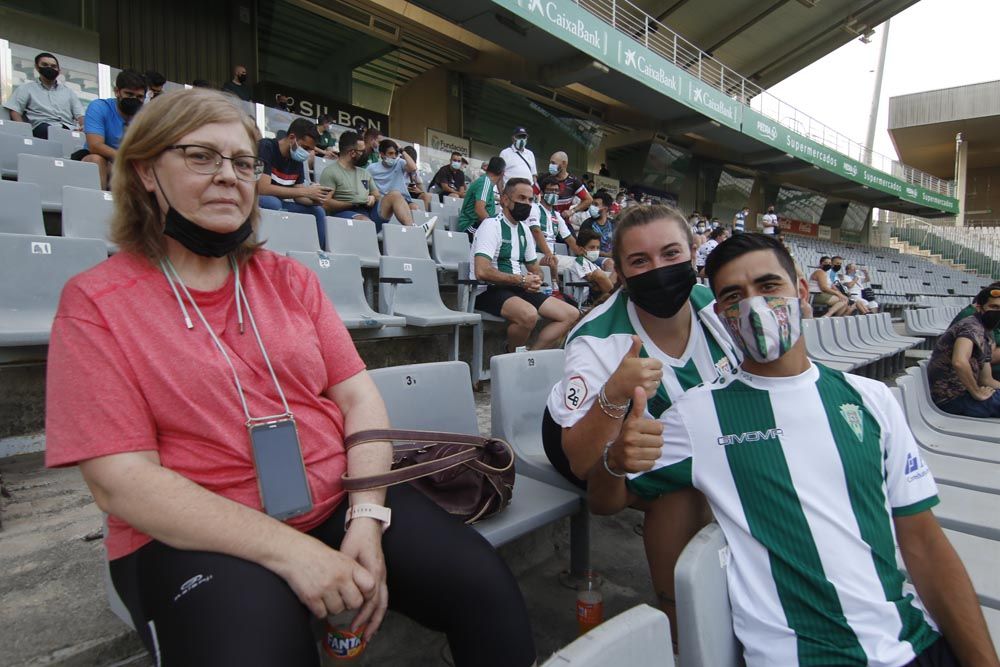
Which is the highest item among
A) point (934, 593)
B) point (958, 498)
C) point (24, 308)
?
point (24, 308)

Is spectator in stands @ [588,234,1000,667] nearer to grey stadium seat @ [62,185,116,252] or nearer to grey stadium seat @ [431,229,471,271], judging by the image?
grey stadium seat @ [62,185,116,252]

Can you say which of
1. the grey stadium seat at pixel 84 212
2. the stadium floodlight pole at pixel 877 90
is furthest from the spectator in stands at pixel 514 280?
the stadium floodlight pole at pixel 877 90

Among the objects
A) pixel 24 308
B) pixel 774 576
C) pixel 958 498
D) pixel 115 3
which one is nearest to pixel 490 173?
pixel 24 308

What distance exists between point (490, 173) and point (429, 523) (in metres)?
4.74

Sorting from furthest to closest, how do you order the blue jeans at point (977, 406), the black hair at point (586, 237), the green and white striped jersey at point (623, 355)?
1. the black hair at point (586, 237)
2. the blue jeans at point (977, 406)
3. the green and white striped jersey at point (623, 355)

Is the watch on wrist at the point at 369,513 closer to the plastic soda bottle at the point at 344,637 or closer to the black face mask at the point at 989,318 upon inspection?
the plastic soda bottle at the point at 344,637

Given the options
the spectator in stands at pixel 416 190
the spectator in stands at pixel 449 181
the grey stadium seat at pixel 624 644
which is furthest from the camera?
the spectator in stands at pixel 449 181

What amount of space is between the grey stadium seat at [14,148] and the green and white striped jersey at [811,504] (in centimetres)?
519

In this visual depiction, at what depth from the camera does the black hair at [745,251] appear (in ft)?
4.01

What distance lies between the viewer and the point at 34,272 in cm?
229

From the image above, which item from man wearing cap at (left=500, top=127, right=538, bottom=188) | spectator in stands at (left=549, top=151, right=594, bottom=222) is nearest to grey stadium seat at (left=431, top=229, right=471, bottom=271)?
man wearing cap at (left=500, top=127, right=538, bottom=188)

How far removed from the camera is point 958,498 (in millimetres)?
1951

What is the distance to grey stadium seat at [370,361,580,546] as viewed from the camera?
1.45 metres

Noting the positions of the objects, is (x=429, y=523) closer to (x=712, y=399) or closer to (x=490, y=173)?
(x=712, y=399)
